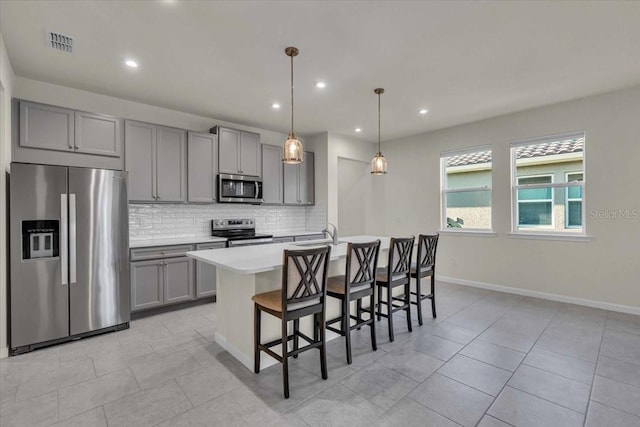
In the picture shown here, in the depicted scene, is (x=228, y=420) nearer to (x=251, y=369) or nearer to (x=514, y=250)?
(x=251, y=369)

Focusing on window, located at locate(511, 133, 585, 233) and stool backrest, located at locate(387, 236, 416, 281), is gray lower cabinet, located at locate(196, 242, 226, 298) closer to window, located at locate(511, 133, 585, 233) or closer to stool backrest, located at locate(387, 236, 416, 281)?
stool backrest, located at locate(387, 236, 416, 281)

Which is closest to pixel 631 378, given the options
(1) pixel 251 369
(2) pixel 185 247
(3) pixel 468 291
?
(3) pixel 468 291

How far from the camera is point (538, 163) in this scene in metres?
4.56

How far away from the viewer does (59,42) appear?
2.66 m

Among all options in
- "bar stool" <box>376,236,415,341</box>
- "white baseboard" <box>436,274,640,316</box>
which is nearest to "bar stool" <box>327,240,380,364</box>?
"bar stool" <box>376,236,415,341</box>

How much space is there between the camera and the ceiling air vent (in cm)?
257

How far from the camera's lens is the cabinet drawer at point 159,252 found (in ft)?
12.0

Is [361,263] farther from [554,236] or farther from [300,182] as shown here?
[554,236]

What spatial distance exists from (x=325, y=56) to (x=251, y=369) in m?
2.87

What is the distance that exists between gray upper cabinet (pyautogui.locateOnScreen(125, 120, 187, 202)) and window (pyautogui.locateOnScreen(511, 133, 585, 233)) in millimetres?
4931

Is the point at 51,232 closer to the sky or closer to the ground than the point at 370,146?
closer to the ground

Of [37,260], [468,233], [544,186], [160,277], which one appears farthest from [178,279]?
[544,186]

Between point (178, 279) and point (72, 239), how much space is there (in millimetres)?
1258


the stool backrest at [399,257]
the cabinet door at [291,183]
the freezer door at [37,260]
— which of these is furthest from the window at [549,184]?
the freezer door at [37,260]
